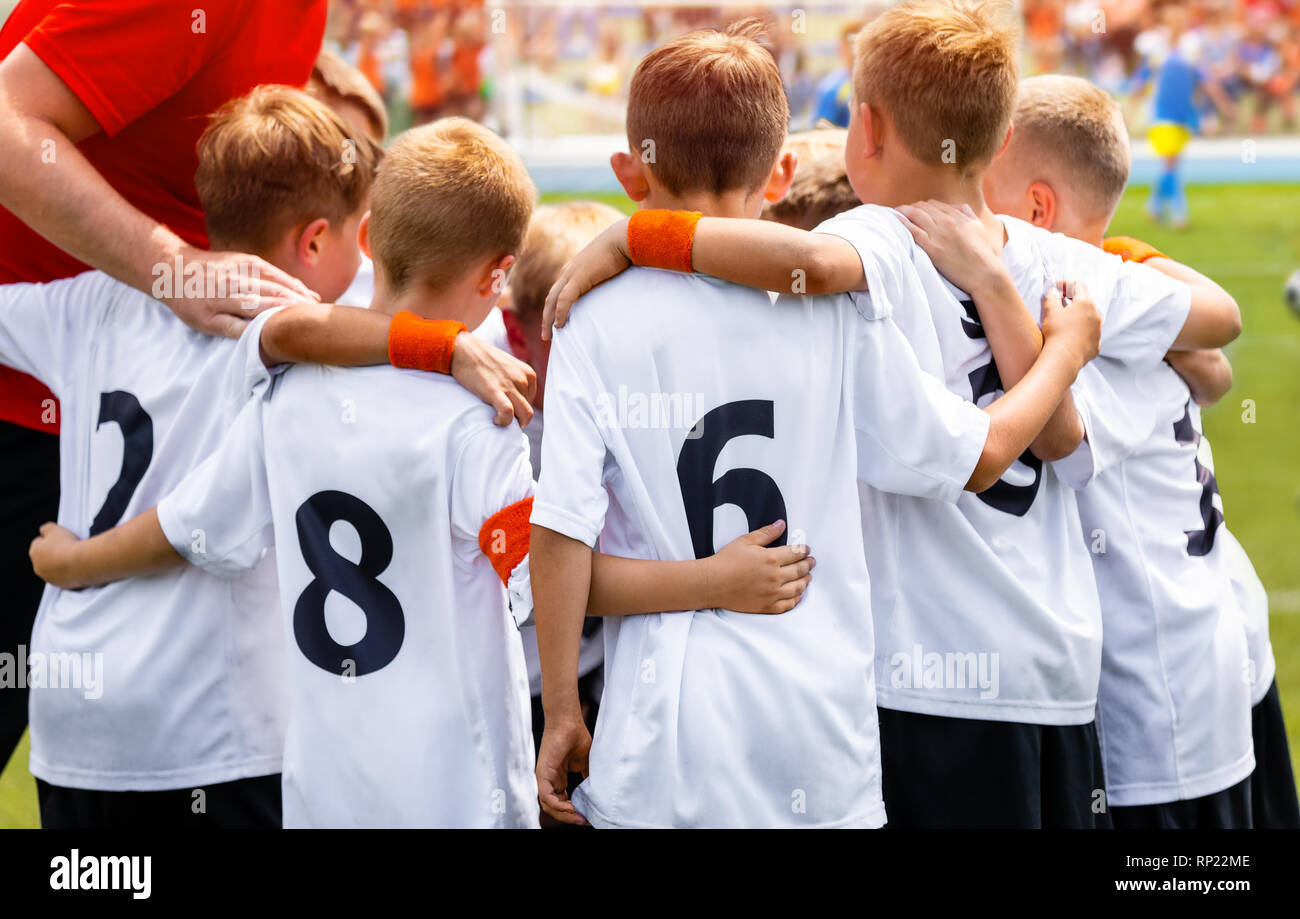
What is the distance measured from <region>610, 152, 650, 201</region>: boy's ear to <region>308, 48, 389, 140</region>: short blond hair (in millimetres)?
1568

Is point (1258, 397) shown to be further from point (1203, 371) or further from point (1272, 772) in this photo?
point (1203, 371)

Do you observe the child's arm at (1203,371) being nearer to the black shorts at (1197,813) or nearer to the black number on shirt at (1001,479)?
the black number on shirt at (1001,479)

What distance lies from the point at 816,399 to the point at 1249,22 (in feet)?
70.7

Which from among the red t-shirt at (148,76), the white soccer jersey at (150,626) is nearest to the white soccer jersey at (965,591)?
the white soccer jersey at (150,626)

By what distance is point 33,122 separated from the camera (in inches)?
84.6

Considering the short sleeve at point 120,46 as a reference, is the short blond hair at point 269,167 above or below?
below

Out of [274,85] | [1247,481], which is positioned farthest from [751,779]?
[1247,481]

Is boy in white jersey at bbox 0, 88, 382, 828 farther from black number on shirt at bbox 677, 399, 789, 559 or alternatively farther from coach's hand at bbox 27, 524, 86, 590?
black number on shirt at bbox 677, 399, 789, 559

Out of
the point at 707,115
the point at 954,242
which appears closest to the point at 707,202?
the point at 707,115

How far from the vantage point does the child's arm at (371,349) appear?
187 centimetres

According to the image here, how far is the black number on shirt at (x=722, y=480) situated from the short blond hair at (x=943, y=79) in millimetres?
524

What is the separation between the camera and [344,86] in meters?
3.26

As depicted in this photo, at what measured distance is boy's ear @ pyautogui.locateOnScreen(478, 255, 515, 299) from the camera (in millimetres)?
2035
